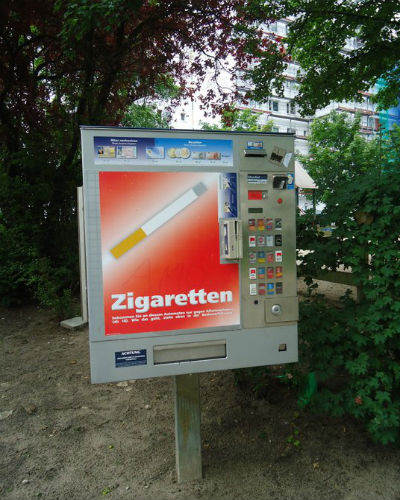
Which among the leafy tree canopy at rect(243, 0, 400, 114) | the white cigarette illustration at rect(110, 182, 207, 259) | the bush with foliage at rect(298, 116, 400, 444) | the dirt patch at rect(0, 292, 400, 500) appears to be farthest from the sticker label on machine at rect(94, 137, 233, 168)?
the leafy tree canopy at rect(243, 0, 400, 114)

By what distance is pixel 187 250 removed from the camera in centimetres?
216

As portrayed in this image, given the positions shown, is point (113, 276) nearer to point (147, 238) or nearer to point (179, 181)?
point (147, 238)

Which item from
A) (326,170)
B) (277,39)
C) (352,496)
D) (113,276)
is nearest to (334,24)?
(277,39)

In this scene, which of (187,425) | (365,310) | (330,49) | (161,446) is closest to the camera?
(187,425)

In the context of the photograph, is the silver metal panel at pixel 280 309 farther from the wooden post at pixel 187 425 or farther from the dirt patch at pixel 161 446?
the dirt patch at pixel 161 446

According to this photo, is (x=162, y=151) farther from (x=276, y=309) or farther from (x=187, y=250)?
(x=276, y=309)

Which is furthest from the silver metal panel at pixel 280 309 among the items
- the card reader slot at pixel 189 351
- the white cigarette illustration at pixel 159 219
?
the white cigarette illustration at pixel 159 219

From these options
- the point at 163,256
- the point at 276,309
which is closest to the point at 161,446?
the point at 276,309

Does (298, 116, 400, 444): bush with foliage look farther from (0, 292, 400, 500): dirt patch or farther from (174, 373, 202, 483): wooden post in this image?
(174, 373, 202, 483): wooden post

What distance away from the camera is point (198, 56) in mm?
6617

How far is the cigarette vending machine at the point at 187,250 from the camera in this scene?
6.71 feet

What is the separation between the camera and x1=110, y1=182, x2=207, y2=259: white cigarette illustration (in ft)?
6.76

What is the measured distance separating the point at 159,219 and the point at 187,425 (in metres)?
1.34

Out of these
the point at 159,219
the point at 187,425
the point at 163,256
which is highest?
the point at 159,219
